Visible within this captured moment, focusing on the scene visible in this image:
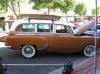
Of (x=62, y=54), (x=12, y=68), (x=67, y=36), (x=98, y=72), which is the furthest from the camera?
(x=62, y=54)

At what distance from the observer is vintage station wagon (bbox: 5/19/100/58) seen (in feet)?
41.3

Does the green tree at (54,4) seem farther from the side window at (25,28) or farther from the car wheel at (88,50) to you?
the car wheel at (88,50)

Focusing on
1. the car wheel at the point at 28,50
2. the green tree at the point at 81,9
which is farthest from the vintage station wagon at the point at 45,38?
the green tree at the point at 81,9

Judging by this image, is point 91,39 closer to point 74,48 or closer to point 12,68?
point 74,48

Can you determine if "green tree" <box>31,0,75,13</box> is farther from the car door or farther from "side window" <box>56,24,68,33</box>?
the car door

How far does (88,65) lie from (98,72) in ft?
1.76

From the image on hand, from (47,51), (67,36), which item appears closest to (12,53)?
(47,51)

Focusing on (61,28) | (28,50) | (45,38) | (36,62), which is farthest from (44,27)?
(36,62)

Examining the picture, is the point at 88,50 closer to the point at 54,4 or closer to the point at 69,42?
the point at 69,42

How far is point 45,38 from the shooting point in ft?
41.3

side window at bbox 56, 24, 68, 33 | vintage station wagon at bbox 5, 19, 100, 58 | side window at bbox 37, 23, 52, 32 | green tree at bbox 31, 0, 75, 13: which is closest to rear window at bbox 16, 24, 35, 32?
vintage station wagon at bbox 5, 19, 100, 58

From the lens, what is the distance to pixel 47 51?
13086 mm

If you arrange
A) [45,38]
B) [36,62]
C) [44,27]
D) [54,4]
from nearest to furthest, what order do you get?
[36,62], [45,38], [44,27], [54,4]

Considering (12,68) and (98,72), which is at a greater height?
(98,72)
